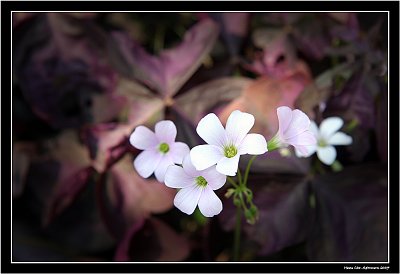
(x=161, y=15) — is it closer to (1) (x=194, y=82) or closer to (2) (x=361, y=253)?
(1) (x=194, y=82)

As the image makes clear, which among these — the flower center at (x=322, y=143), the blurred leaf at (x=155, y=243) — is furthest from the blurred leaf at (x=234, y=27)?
the blurred leaf at (x=155, y=243)

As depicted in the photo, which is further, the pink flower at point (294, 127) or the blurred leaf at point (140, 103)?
the blurred leaf at point (140, 103)

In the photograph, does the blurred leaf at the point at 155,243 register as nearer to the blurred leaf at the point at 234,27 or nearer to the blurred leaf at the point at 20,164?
the blurred leaf at the point at 20,164

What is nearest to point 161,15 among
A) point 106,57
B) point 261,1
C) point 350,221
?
point 106,57

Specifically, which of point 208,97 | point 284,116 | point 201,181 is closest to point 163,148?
point 201,181

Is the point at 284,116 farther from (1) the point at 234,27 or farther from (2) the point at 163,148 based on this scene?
(1) the point at 234,27

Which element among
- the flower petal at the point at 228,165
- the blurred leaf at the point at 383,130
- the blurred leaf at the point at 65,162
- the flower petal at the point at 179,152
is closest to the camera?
the flower petal at the point at 228,165

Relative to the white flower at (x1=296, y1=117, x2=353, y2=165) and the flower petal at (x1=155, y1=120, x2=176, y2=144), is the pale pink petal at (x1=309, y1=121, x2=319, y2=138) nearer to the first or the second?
the white flower at (x1=296, y1=117, x2=353, y2=165)
